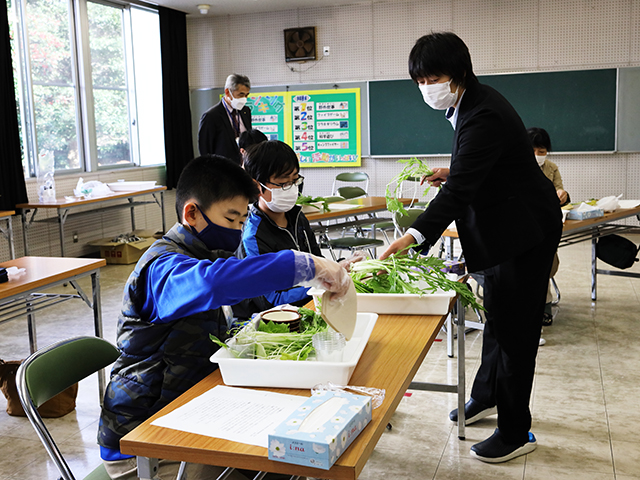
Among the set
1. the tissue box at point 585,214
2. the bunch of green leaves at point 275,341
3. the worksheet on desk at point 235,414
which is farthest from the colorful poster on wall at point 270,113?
the worksheet on desk at point 235,414

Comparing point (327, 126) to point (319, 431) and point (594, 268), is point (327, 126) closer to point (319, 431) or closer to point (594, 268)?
point (594, 268)

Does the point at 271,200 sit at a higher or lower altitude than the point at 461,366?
higher

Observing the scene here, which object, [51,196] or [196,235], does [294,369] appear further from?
[51,196]

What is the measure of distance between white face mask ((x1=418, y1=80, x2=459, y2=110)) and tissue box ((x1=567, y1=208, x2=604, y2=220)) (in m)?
2.20

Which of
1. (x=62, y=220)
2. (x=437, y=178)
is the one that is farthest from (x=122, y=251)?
(x=437, y=178)

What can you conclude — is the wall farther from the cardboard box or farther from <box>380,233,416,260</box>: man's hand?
<box>380,233,416,260</box>: man's hand

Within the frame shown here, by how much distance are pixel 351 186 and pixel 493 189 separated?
13.6 feet

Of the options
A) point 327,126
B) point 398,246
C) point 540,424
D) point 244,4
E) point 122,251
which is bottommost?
point 540,424

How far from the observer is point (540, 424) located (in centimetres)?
261

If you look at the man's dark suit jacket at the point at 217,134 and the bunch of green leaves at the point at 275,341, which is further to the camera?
the man's dark suit jacket at the point at 217,134

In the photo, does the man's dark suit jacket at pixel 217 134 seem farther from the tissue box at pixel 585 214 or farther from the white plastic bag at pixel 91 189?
the tissue box at pixel 585 214

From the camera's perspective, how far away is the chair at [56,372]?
1357 millimetres

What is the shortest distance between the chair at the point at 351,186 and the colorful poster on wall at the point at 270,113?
3.55 ft

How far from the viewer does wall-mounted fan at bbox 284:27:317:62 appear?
783 centimetres
